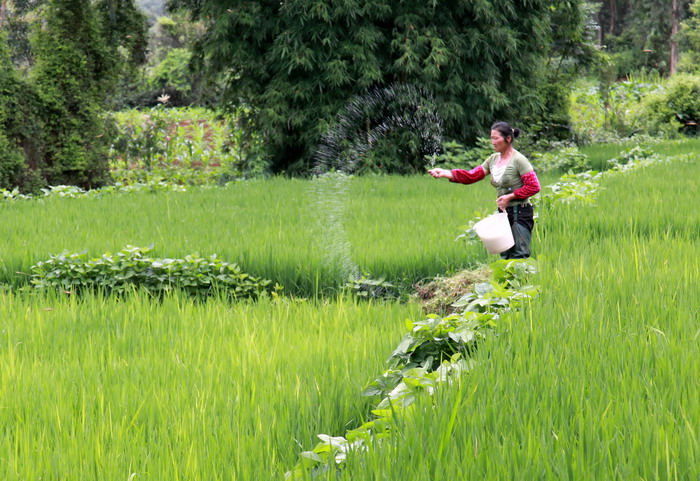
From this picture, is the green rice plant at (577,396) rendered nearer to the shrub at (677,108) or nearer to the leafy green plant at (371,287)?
the leafy green plant at (371,287)

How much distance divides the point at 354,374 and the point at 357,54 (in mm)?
9943

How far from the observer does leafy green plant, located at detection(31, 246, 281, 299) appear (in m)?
5.59

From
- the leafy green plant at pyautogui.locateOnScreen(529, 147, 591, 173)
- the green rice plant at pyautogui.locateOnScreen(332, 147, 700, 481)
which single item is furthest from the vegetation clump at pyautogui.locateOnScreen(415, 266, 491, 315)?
the leafy green plant at pyautogui.locateOnScreen(529, 147, 591, 173)

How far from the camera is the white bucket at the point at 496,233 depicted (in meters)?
5.09

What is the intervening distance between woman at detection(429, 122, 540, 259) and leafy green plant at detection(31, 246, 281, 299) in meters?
1.70

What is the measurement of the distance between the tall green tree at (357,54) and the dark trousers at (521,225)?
7.45 meters

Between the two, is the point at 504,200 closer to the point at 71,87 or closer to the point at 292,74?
the point at 292,74

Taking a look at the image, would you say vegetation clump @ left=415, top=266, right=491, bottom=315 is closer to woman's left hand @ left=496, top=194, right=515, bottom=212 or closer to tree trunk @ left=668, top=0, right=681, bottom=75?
woman's left hand @ left=496, top=194, right=515, bottom=212

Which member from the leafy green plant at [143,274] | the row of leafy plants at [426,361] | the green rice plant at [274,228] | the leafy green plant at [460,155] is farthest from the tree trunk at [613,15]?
the row of leafy plants at [426,361]

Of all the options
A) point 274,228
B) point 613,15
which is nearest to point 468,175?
point 274,228

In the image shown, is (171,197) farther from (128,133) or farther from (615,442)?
(615,442)

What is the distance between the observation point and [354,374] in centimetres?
332

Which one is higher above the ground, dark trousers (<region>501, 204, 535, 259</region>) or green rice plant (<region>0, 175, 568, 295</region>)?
dark trousers (<region>501, 204, 535, 259</region>)

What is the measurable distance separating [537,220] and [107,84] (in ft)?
31.7
